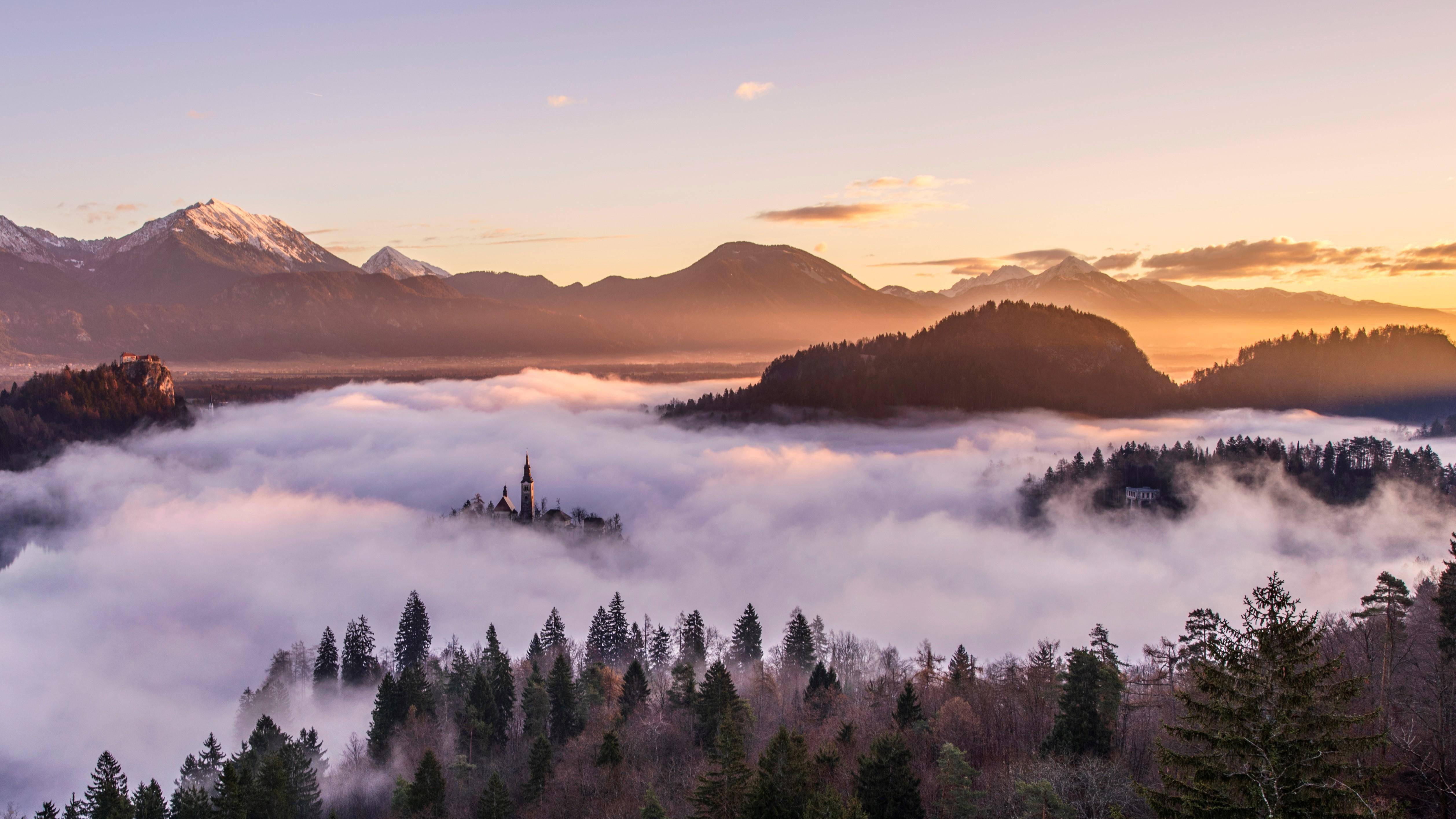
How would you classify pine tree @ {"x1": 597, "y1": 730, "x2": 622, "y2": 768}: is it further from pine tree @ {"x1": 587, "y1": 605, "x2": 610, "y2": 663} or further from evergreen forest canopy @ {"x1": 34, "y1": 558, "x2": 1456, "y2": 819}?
pine tree @ {"x1": 587, "y1": 605, "x2": 610, "y2": 663}

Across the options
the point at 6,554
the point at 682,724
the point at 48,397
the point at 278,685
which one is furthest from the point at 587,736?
the point at 48,397

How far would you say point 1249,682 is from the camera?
62.0 ft

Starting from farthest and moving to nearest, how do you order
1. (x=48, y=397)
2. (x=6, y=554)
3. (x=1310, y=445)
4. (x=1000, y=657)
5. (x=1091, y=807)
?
(x=48, y=397) → (x=6, y=554) → (x=1310, y=445) → (x=1000, y=657) → (x=1091, y=807)

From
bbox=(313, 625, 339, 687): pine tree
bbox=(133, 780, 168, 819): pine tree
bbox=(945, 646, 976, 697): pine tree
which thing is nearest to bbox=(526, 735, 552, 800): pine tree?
bbox=(133, 780, 168, 819): pine tree

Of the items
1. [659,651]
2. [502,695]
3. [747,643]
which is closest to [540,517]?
[659,651]

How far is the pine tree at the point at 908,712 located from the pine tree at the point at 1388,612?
86.8ft

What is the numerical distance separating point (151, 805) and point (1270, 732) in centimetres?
6766

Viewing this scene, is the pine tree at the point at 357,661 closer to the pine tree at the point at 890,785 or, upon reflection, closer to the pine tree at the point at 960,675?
the pine tree at the point at 960,675

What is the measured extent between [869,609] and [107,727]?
120 meters

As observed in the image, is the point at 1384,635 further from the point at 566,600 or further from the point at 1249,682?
the point at 566,600

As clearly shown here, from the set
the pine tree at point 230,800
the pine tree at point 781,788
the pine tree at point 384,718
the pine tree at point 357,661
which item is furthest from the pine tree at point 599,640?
the pine tree at point 781,788

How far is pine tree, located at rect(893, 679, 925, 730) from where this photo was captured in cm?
5569

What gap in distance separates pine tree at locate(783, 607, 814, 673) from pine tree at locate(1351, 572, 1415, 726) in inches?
2230

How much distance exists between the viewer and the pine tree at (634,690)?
74375 mm
